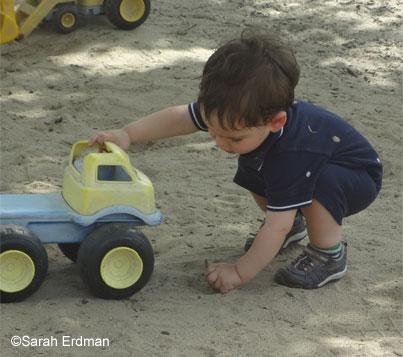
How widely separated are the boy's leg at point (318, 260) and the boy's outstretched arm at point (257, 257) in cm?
14

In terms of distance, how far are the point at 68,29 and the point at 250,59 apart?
9.89 ft

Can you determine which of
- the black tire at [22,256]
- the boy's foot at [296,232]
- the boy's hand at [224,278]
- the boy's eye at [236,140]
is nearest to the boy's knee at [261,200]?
the boy's foot at [296,232]

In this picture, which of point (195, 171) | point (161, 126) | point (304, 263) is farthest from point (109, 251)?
point (195, 171)

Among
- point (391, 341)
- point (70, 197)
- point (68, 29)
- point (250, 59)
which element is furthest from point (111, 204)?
point (68, 29)

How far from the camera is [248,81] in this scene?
2607 mm

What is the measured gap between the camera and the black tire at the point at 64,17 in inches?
212

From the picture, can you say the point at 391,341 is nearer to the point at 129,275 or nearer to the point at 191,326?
the point at 191,326

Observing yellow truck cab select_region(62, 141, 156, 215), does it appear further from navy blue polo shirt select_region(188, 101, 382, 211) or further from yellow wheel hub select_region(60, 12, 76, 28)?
yellow wheel hub select_region(60, 12, 76, 28)

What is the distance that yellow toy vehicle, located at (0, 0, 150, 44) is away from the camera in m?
5.18

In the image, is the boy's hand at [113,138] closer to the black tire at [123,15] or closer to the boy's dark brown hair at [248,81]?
the boy's dark brown hair at [248,81]

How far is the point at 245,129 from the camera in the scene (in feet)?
8.80
